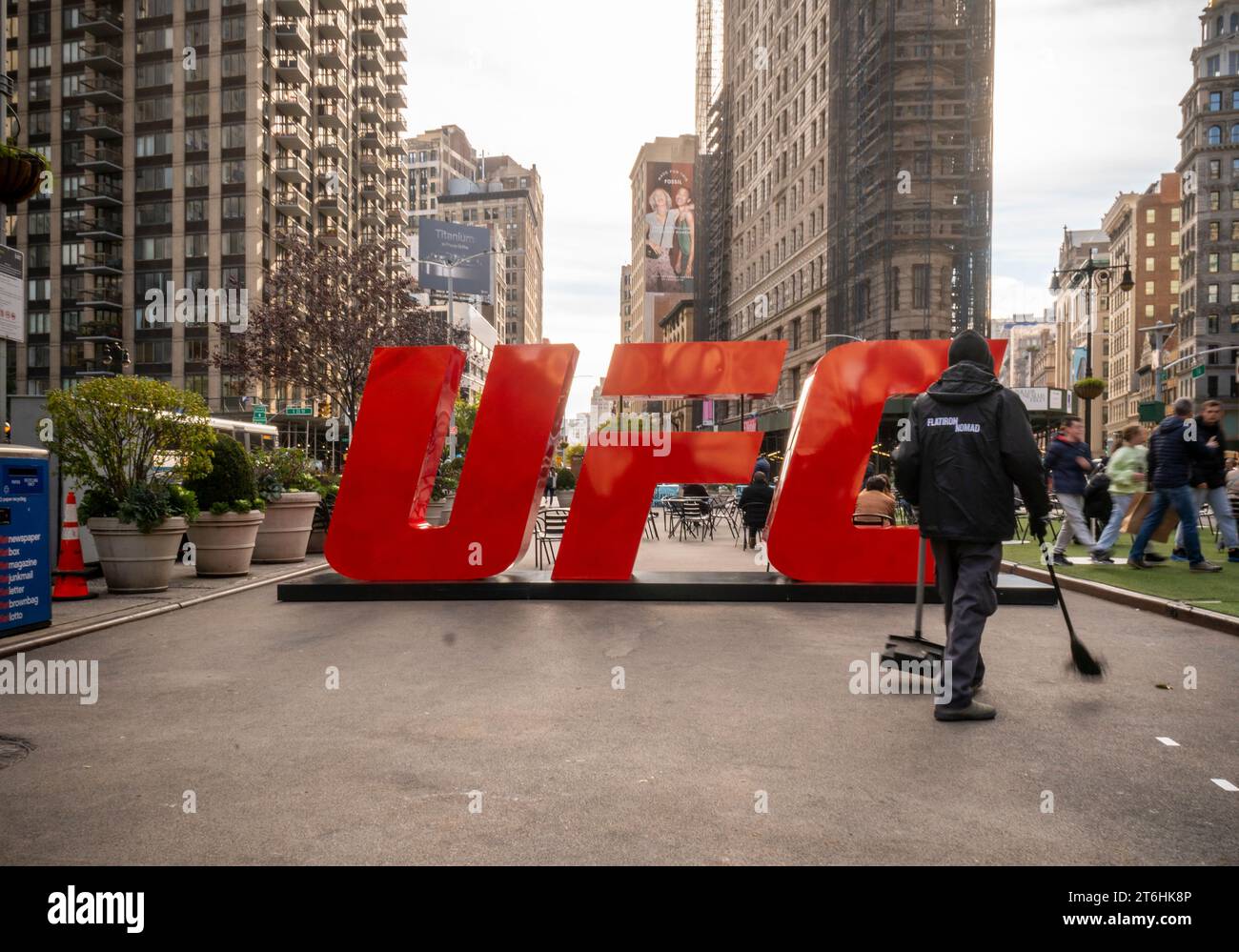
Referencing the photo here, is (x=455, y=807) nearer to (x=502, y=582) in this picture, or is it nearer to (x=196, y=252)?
(x=502, y=582)

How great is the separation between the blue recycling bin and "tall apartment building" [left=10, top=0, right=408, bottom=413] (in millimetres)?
55447

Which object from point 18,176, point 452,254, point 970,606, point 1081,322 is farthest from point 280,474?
point 1081,322

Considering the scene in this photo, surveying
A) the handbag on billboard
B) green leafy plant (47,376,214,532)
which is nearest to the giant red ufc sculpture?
green leafy plant (47,376,214,532)

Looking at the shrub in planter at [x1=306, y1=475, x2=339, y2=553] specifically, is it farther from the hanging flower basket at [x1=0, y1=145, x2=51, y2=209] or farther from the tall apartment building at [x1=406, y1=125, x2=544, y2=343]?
the tall apartment building at [x1=406, y1=125, x2=544, y2=343]

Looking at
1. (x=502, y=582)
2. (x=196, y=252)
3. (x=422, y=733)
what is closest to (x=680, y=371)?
→ (x=502, y=582)

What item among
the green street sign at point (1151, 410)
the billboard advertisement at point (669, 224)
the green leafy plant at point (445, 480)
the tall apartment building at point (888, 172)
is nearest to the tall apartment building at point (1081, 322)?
the billboard advertisement at point (669, 224)

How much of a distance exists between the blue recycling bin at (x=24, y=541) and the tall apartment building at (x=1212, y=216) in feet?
307

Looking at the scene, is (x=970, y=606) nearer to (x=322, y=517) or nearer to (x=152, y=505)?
(x=152, y=505)

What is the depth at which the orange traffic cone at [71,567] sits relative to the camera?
967 centimetres

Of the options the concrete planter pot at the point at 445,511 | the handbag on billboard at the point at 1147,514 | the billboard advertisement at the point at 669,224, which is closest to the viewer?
the handbag on billboard at the point at 1147,514

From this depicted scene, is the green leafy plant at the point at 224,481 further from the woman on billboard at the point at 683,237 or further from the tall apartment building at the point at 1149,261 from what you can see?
the woman on billboard at the point at 683,237

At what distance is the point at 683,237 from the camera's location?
13000 cm

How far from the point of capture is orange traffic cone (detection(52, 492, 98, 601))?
967cm

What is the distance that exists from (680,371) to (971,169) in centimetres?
4071
